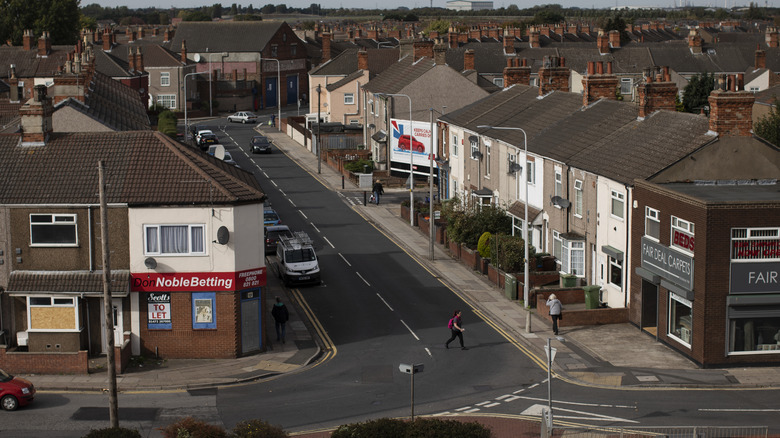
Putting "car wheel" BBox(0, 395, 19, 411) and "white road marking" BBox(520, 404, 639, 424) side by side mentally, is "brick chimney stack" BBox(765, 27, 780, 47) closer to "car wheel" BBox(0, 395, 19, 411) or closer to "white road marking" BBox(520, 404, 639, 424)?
"white road marking" BBox(520, 404, 639, 424)

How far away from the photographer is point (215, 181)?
37375 mm

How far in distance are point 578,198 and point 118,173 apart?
794 inches

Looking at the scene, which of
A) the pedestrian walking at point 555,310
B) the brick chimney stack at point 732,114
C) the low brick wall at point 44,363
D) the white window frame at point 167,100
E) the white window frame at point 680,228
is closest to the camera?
the low brick wall at point 44,363

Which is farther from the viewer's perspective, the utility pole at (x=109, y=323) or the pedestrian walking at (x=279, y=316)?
the pedestrian walking at (x=279, y=316)

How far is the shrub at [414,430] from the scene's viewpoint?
24.6m

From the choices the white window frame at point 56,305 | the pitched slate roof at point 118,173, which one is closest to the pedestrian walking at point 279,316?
the pitched slate roof at point 118,173

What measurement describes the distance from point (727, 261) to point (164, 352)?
63.6 ft

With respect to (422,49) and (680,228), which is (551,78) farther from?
(422,49)

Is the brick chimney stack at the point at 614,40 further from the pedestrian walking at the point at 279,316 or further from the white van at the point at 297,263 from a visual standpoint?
the pedestrian walking at the point at 279,316

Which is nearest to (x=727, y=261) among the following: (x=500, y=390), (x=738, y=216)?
(x=738, y=216)

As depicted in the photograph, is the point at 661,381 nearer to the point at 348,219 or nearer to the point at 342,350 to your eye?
the point at 342,350

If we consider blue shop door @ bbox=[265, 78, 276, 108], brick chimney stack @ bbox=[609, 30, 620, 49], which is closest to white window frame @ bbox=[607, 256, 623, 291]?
brick chimney stack @ bbox=[609, 30, 620, 49]

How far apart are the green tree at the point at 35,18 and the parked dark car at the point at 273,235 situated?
9345 centimetres

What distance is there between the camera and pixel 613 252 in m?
42.9
